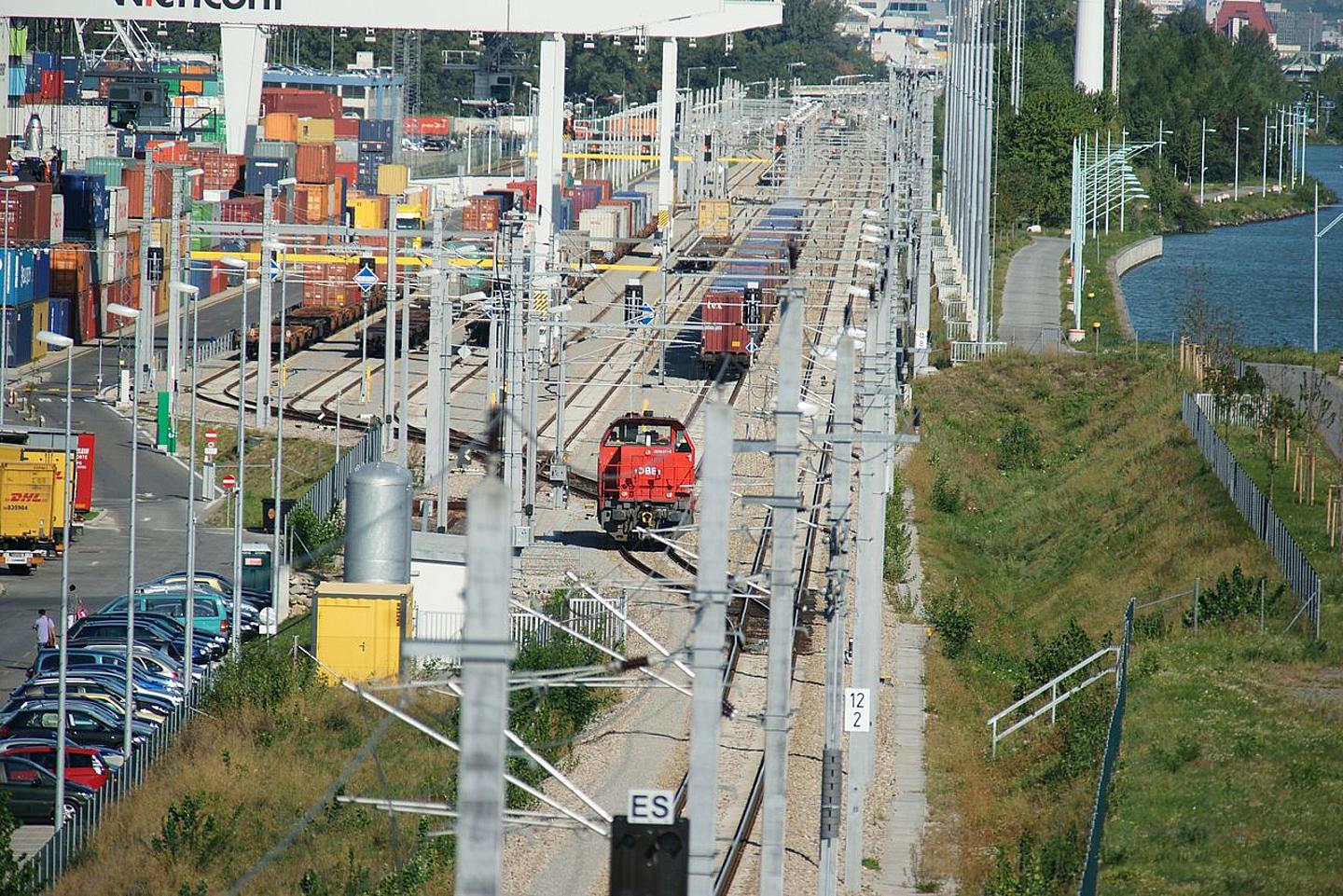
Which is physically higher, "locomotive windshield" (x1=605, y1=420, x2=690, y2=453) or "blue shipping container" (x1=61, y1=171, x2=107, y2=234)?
"blue shipping container" (x1=61, y1=171, x2=107, y2=234)

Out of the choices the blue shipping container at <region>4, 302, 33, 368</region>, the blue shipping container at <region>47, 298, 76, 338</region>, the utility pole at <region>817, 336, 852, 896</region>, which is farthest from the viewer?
the blue shipping container at <region>47, 298, 76, 338</region>

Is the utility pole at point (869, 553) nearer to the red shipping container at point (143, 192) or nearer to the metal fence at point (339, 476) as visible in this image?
the metal fence at point (339, 476)

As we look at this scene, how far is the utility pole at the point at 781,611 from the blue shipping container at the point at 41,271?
43103mm

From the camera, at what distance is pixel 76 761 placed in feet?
75.9

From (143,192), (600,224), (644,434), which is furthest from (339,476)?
(600,224)

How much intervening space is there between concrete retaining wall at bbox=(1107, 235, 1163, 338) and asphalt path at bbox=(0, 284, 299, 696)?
37.0 meters

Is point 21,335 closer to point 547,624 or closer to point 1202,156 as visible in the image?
point 547,624

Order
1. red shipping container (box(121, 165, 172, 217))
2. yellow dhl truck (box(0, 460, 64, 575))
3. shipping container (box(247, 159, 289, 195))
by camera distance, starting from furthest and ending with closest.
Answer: shipping container (box(247, 159, 289, 195)), red shipping container (box(121, 165, 172, 217)), yellow dhl truck (box(0, 460, 64, 575))

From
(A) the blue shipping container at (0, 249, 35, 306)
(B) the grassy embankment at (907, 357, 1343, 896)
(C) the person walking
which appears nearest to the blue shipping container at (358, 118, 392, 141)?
(A) the blue shipping container at (0, 249, 35, 306)

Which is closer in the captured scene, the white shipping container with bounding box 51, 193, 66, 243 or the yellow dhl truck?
the yellow dhl truck

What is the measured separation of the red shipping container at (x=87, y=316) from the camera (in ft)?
187

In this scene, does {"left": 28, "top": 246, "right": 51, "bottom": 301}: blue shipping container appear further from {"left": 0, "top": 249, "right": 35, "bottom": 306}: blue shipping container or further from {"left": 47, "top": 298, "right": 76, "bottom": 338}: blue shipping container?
{"left": 47, "top": 298, "right": 76, "bottom": 338}: blue shipping container

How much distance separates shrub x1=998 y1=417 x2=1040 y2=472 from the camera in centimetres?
4622

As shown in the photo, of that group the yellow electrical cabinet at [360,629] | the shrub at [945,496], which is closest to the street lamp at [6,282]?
the yellow electrical cabinet at [360,629]
